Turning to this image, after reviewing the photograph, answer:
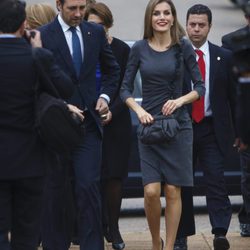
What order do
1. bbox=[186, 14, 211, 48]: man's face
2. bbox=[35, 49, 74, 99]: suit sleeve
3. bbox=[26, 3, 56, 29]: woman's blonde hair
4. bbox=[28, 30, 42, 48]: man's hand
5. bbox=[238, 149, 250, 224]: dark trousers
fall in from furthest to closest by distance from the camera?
bbox=[238, 149, 250, 224]: dark trousers, bbox=[186, 14, 211, 48]: man's face, bbox=[26, 3, 56, 29]: woman's blonde hair, bbox=[28, 30, 42, 48]: man's hand, bbox=[35, 49, 74, 99]: suit sleeve

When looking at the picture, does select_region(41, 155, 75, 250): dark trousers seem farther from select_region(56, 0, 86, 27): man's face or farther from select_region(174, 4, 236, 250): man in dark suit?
select_region(174, 4, 236, 250): man in dark suit

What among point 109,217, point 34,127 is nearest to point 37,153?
point 34,127

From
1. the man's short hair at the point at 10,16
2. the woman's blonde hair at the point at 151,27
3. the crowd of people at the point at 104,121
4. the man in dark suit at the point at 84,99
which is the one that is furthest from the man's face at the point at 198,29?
the man's short hair at the point at 10,16

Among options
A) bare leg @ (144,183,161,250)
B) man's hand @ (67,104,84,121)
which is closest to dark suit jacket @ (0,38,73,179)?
man's hand @ (67,104,84,121)

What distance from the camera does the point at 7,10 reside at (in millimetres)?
5891

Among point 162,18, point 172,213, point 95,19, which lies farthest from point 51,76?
point 95,19

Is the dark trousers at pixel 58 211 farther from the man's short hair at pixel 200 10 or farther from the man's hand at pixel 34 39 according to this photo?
the man's short hair at pixel 200 10

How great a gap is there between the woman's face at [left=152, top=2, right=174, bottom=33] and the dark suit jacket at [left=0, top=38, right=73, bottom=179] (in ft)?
6.34

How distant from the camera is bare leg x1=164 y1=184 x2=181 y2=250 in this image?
775cm

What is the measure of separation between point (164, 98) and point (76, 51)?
79 centimetres

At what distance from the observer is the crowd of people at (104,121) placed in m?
5.93

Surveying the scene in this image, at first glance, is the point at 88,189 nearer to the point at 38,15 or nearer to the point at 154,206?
the point at 154,206

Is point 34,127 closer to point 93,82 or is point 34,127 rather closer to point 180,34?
point 93,82

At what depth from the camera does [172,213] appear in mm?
7785
